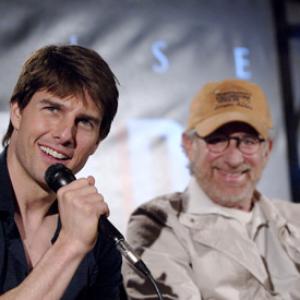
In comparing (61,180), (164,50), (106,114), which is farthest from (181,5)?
(61,180)

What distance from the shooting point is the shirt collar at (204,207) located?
1.59m

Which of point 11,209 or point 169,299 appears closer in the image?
point 11,209

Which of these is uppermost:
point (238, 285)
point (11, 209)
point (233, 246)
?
point (11, 209)

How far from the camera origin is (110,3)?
1.84 m

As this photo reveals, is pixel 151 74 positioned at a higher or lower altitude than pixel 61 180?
higher

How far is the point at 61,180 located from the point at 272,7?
152 cm

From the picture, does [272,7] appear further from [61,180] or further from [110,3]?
[61,180]

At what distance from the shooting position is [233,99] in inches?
65.4

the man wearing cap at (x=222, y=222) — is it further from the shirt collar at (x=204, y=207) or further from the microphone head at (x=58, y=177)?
the microphone head at (x=58, y=177)

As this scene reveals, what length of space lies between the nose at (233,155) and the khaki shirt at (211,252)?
0.14m

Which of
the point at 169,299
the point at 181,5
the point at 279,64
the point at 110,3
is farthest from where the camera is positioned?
the point at 279,64

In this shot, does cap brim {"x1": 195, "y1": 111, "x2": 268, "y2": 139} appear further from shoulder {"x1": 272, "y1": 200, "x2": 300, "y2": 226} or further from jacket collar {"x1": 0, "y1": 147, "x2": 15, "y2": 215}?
jacket collar {"x1": 0, "y1": 147, "x2": 15, "y2": 215}

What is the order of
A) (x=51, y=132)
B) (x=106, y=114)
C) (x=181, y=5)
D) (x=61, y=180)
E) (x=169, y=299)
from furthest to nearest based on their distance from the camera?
1. (x=181, y=5)
2. (x=169, y=299)
3. (x=106, y=114)
4. (x=51, y=132)
5. (x=61, y=180)

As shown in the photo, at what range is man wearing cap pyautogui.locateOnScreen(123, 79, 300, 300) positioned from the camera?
1.46 metres
